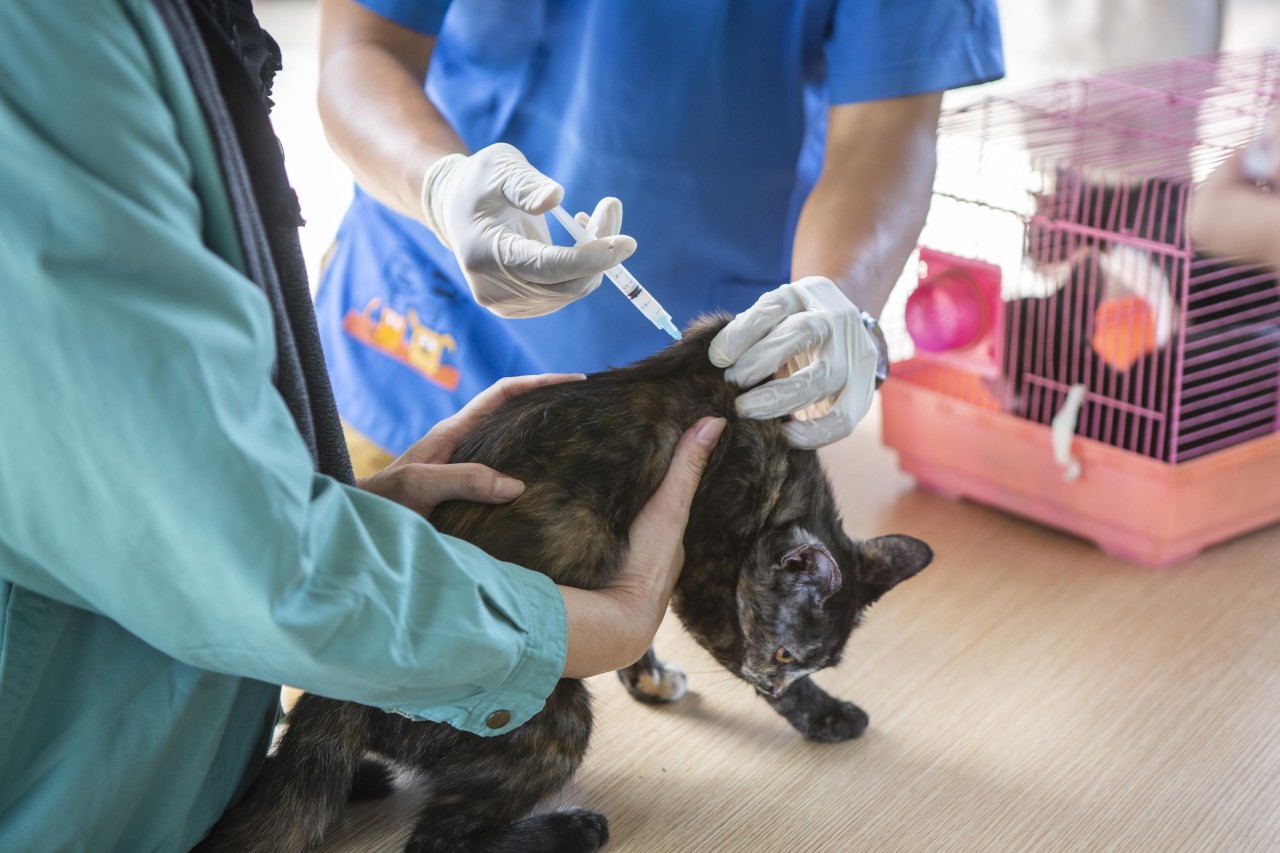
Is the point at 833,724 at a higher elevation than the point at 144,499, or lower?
lower

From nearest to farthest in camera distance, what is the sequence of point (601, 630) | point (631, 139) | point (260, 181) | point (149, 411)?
point (149, 411)
point (260, 181)
point (601, 630)
point (631, 139)

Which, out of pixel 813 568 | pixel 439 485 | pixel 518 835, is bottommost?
pixel 518 835

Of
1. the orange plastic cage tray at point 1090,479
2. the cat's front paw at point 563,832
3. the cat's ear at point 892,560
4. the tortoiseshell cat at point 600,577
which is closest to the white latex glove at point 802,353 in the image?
the tortoiseshell cat at point 600,577

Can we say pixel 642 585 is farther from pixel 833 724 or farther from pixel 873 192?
pixel 873 192

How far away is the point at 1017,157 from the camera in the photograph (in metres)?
1.91

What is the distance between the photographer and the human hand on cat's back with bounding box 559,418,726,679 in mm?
826

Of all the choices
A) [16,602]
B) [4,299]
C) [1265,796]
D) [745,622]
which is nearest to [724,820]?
[745,622]

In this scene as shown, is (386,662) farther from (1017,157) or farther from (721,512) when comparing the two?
(1017,157)

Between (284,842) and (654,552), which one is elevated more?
(654,552)

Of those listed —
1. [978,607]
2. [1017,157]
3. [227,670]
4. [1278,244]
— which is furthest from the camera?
[1017,157]

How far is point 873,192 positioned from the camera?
130 centimetres

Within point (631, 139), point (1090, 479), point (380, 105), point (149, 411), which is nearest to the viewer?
point (149, 411)

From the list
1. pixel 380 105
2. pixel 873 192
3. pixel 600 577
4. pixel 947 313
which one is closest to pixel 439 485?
pixel 600 577

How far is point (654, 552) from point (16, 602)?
0.45 metres
